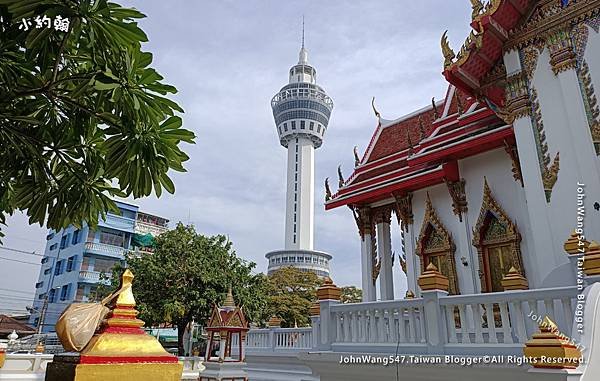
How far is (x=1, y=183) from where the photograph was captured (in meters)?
2.79

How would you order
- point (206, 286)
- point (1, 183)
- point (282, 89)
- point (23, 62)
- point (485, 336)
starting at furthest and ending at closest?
point (282, 89) → point (206, 286) → point (485, 336) → point (1, 183) → point (23, 62)

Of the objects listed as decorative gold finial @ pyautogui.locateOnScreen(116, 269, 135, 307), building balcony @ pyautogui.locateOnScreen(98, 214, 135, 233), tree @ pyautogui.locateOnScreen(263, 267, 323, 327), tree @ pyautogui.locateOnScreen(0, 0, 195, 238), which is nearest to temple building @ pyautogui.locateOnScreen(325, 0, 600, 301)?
tree @ pyautogui.locateOnScreen(0, 0, 195, 238)

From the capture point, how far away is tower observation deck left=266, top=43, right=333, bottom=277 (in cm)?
6228

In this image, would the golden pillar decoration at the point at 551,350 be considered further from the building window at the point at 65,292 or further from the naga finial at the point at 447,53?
the building window at the point at 65,292

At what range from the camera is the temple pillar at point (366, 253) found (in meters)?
11.4

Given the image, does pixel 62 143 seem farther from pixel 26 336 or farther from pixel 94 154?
pixel 26 336

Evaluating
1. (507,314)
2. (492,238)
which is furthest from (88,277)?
(507,314)

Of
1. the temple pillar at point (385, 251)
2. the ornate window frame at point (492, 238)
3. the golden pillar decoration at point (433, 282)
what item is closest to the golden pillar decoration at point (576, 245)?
the golden pillar decoration at point (433, 282)

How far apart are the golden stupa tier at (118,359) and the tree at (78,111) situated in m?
1.15

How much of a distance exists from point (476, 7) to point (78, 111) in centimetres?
739

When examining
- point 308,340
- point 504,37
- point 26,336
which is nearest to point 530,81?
point 504,37

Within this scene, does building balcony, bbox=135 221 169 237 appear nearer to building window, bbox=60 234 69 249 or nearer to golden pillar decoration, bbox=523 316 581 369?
building window, bbox=60 234 69 249

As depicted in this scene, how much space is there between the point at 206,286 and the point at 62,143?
18.2 m

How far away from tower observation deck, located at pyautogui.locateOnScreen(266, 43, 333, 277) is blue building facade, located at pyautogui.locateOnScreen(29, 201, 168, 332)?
26.6 metres
